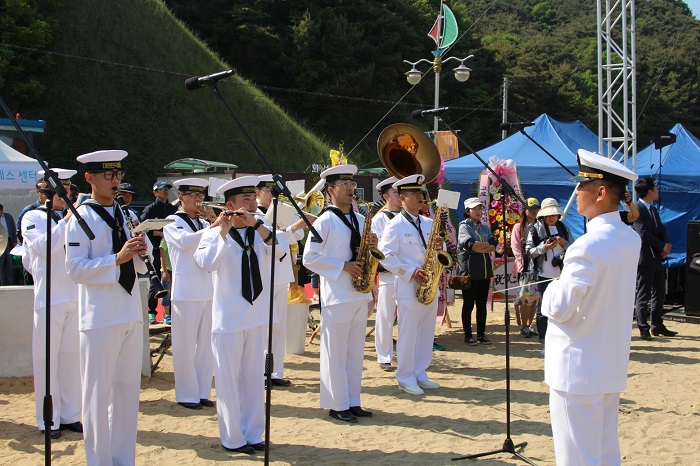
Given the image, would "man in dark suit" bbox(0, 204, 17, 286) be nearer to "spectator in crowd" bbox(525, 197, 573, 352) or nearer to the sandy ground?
the sandy ground

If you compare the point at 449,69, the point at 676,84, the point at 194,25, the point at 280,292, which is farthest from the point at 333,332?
the point at 676,84

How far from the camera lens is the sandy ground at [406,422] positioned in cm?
563

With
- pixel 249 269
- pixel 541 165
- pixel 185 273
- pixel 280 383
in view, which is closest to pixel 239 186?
pixel 249 269

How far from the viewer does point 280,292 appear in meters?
8.45

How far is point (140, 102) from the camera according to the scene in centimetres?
3428

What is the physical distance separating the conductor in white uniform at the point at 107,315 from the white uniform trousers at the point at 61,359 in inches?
58.0

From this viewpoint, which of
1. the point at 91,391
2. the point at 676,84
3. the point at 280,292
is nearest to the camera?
the point at 91,391

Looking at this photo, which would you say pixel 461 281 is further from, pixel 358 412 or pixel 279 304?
pixel 358 412

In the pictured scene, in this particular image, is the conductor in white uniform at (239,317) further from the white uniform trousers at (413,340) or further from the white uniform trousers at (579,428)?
the white uniform trousers at (579,428)

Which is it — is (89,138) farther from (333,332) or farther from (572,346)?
(572,346)

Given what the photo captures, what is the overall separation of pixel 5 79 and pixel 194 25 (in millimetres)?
21730

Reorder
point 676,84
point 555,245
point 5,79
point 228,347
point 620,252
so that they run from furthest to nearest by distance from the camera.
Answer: point 676,84 → point 5,79 → point 555,245 → point 228,347 → point 620,252

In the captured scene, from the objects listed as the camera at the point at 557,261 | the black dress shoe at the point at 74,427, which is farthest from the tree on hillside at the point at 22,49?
the black dress shoe at the point at 74,427

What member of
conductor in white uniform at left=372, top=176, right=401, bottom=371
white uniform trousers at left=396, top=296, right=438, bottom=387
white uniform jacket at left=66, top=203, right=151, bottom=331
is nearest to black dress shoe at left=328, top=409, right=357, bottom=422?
white uniform trousers at left=396, top=296, right=438, bottom=387
